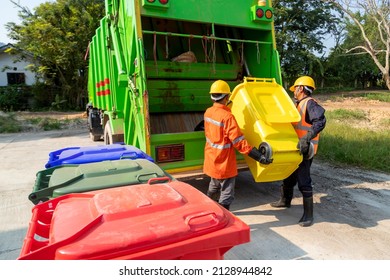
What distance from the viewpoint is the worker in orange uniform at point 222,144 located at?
2.84 m

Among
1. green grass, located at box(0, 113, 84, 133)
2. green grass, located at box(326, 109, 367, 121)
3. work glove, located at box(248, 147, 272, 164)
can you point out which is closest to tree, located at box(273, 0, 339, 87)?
green grass, located at box(326, 109, 367, 121)

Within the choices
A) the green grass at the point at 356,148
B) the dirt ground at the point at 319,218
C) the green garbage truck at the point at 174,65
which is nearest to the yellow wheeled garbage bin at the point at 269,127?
the green garbage truck at the point at 174,65

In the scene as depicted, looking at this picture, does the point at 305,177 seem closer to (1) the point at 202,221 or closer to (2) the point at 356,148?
(1) the point at 202,221

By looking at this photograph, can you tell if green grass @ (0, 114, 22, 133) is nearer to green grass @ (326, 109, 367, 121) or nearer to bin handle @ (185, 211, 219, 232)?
green grass @ (326, 109, 367, 121)

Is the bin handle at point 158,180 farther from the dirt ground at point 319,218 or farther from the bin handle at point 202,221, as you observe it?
the dirt ground at point 319,218

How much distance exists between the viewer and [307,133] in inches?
120

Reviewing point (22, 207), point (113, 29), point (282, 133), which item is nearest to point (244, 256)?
point (282, 133)

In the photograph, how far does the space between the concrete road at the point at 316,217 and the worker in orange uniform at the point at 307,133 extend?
249mm

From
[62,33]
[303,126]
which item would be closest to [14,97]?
[62,33]

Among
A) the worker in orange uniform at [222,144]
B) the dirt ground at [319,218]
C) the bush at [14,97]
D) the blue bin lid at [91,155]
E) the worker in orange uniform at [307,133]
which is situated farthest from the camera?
the bush at [14,97]

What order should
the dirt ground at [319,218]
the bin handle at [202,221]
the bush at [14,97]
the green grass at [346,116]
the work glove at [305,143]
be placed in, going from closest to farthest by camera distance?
1. the bin handle at [202,221]
2. the dirt ground at [319,218]
3. the work glove at [305,143]
4. the green grass at [346,116]
5. the bush at [14,97]

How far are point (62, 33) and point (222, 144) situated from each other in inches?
655
